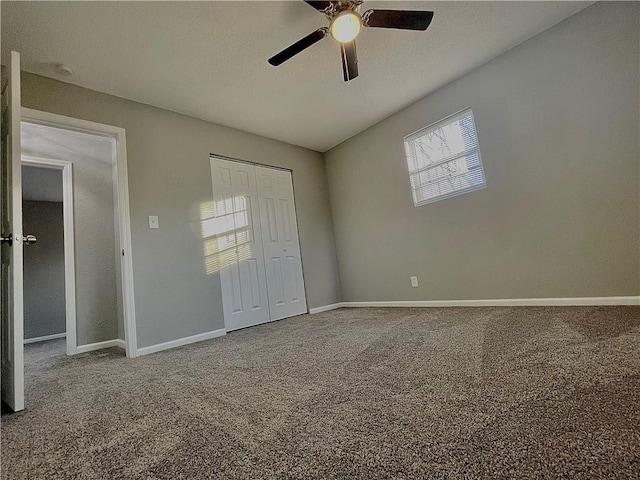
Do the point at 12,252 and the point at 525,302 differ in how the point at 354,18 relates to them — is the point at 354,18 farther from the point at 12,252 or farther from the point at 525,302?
the point at 525,302

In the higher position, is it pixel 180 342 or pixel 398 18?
pixel 398 18

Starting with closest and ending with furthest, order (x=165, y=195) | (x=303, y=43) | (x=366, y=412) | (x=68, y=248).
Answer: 1. (x=366, y=412)
2. (x=303, y=43)
3. (x=165, y=195)
4. (x=68, y=248)

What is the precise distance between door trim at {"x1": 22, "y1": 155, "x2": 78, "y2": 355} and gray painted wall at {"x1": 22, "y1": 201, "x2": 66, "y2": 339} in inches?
94.1

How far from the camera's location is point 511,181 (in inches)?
110

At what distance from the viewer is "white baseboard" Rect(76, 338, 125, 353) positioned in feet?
9.69

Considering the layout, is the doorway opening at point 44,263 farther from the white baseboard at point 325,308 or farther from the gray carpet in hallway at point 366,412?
the white baseboard at point 325,308

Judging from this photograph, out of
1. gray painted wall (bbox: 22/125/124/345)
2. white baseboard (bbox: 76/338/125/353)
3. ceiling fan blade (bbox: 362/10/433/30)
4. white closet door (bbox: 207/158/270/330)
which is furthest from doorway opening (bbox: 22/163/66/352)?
ceiling fan blade (bbox: 362/10/433/30)

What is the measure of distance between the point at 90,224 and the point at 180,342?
169 centimetres

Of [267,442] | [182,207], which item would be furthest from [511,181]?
[182,207]

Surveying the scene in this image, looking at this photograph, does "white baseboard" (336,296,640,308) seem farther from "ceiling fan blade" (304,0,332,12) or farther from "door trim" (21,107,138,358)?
"ceiling fan blade" (304,0,332,12)

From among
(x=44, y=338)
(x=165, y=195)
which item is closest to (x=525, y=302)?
(x=165, y=195)

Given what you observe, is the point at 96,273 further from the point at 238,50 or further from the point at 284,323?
the point at 238,50

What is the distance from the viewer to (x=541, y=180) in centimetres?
263

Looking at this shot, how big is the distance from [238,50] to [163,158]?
128 cm
